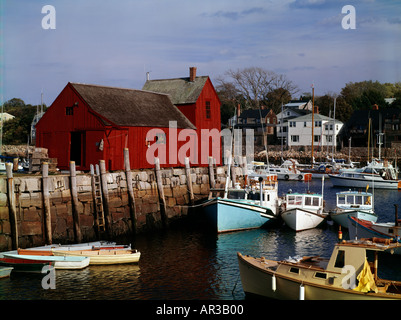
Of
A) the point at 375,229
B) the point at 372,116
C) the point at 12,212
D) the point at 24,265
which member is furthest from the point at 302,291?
the point at 372,116

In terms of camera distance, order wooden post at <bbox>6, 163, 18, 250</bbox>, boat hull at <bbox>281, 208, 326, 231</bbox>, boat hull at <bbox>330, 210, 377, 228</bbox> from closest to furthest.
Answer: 1. wooden post at <bbox>6, 163, 18, 250</bbox>
2. boat hull at <bbox>330, 210, 377, 228</bbox>
3. boat hull at <bbox>281, 208, 326, 231</bbox>

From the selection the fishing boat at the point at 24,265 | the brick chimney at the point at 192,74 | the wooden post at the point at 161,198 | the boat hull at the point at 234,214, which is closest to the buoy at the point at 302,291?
the fishing boat at the point at 24,265

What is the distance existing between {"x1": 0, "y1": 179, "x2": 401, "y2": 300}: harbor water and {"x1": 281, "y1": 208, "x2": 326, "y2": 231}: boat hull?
19.7 inches

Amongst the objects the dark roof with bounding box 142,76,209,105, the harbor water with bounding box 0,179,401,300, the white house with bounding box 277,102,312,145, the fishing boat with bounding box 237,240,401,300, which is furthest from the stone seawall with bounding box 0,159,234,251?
the white house with bounding box 277,102,312,145

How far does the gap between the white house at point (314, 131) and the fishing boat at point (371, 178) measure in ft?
101

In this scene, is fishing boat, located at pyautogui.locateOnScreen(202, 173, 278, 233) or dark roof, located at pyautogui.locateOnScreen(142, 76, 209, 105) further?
dark roof, located at pyautogui.locateOnScreen(142, 76, 209, 105)

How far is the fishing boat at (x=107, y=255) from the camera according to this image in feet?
84.5

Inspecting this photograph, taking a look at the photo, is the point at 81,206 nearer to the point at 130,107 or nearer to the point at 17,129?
the point at 130,107

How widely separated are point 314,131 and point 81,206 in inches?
3222

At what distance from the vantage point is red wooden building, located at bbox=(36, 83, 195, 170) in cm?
3681

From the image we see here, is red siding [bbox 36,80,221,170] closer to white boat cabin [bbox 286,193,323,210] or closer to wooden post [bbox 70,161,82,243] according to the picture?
wooden post [bbox 70,161,82,243]

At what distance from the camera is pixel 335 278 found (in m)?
18.7
